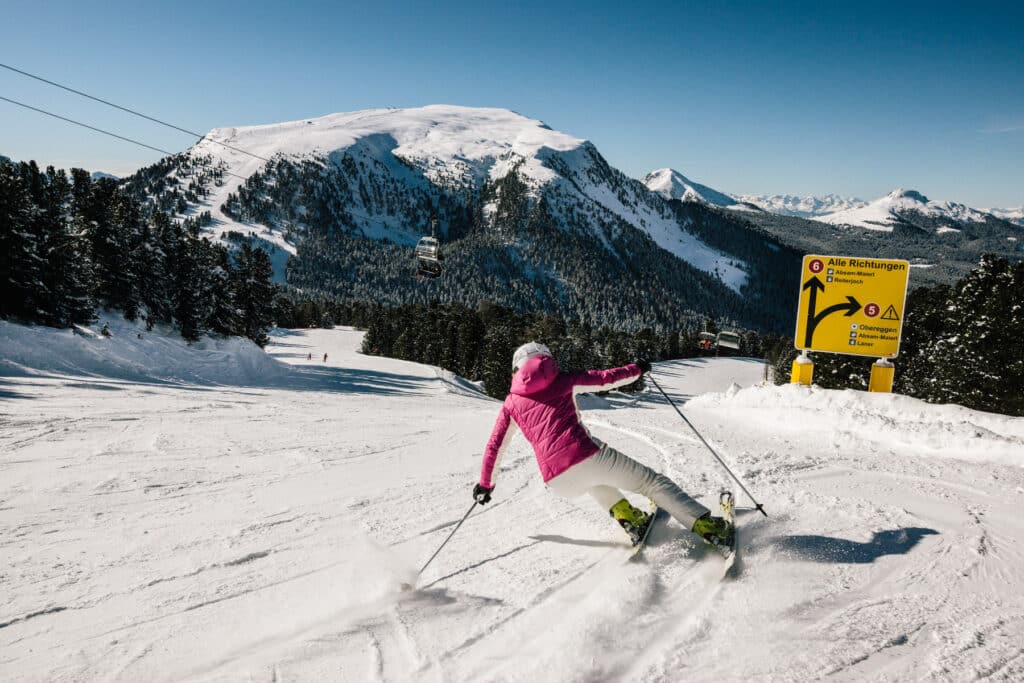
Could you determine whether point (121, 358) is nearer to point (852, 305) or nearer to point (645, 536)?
point (645, 536)

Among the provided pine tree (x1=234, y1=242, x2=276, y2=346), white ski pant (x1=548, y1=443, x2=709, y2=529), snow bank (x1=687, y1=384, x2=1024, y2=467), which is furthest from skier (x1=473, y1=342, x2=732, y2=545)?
pine tree (x1=234, y1=242, x2=276, y2=346)

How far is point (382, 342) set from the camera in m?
80.1

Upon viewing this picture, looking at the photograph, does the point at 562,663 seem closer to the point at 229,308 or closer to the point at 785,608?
the point at 785,608

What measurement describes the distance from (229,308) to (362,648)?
40.4 meters

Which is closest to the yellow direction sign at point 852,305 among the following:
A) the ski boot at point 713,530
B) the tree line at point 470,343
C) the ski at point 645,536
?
the ski at point 645,536

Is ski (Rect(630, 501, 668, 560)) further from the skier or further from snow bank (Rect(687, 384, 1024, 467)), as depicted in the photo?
snow bank (Rect(687, 384, 1024, 467))

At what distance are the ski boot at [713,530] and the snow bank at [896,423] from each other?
5.88m

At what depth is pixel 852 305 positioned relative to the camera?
12.5 metres

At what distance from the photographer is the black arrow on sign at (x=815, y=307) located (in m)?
12.5

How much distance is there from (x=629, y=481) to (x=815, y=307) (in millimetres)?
10921

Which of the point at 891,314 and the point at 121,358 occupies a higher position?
the point at 891,314

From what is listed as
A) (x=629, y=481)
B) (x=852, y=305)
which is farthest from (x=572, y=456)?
(x=852, y=305)

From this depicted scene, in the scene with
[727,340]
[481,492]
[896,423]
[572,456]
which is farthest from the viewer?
[896,423]

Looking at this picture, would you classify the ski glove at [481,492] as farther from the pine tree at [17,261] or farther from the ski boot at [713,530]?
the pine tree at [17,261]
